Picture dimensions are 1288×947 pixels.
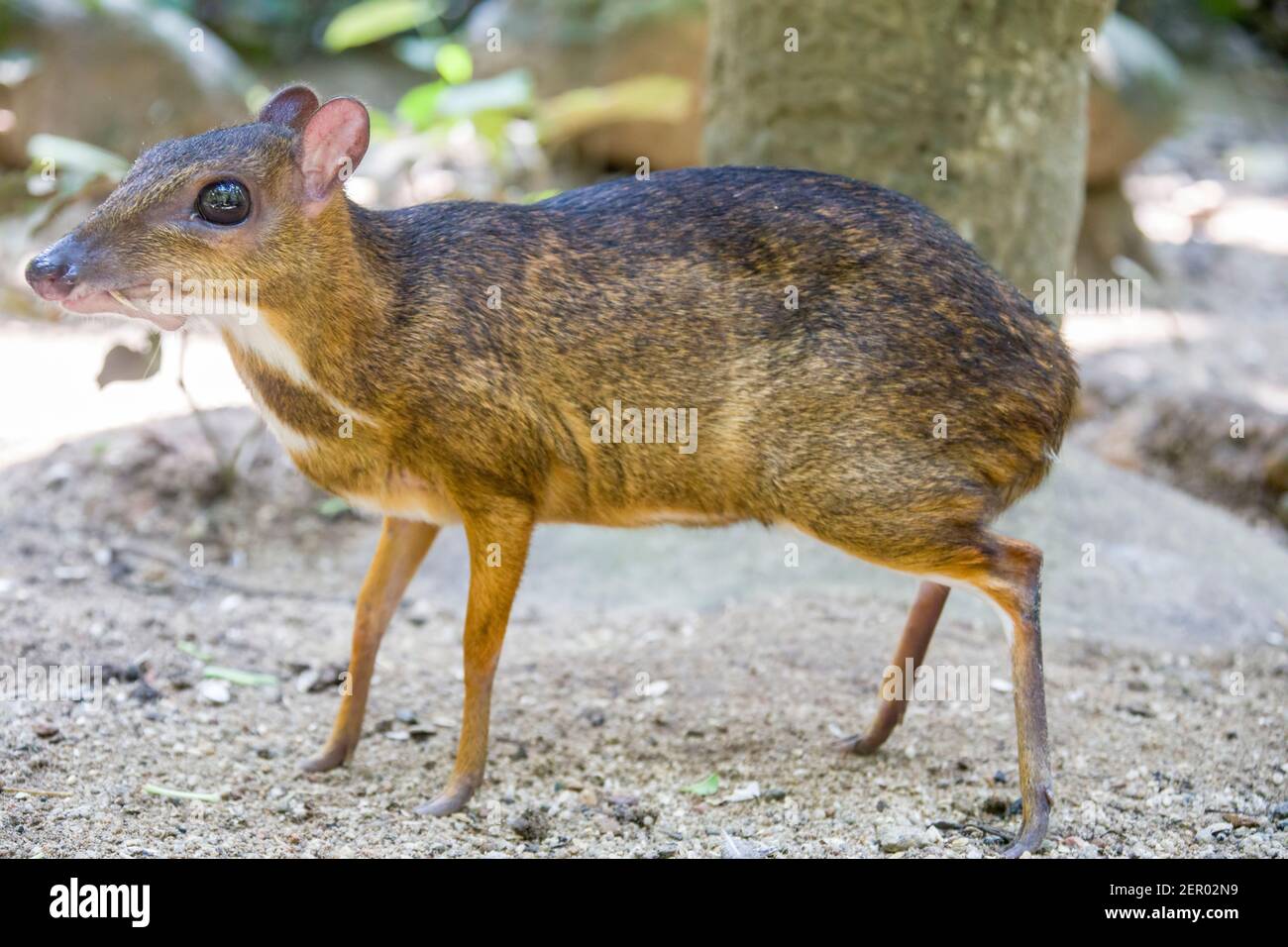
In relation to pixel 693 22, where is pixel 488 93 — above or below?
below

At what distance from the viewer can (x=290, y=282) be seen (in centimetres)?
441

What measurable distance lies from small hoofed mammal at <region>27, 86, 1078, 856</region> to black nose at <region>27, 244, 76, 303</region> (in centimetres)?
9

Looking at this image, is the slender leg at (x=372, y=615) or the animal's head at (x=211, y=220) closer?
the animal's head at (x=211, y=220)

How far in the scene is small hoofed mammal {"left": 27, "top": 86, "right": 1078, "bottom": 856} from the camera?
4414 mm

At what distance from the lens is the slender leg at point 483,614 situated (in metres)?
4.67

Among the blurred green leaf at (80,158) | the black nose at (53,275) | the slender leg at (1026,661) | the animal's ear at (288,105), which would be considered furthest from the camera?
the blurred green leaf at (80,158)

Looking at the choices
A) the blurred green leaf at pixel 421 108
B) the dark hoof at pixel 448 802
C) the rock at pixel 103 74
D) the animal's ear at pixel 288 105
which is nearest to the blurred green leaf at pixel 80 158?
the blurred green leaf at pixel 421 108

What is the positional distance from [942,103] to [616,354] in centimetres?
249

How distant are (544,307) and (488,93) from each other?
3.66 meters

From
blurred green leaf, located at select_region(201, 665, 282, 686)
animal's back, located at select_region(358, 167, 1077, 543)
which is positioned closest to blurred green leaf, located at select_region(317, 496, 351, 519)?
blurred green leaf, located at select_region(201, 665, 282, 686)

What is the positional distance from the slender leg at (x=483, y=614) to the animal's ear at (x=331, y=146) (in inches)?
44.6

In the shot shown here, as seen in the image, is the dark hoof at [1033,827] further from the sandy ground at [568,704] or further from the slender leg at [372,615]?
the slender leg at [372,615]

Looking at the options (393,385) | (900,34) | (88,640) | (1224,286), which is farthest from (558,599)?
(1224,286)

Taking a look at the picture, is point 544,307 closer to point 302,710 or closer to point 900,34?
point 302,710
